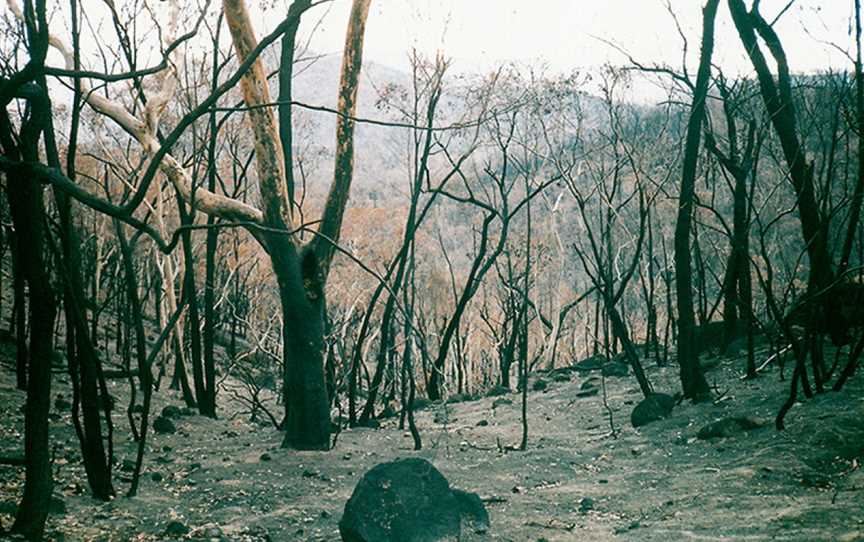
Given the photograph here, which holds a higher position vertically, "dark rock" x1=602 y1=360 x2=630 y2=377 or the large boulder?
"dark rock" x1=602 y1=360 x2=630 y2=377

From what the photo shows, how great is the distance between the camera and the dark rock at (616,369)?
37.5 feet

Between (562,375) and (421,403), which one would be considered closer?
(421,403)

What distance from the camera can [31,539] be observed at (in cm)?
321

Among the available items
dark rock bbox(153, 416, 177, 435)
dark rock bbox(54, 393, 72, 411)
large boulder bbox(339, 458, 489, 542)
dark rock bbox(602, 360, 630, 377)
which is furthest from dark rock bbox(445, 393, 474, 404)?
large boulder bbox(339, 458, 489, 542)

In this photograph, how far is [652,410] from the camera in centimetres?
750

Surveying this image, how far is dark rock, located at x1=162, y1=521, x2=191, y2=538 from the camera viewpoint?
4.04 meters

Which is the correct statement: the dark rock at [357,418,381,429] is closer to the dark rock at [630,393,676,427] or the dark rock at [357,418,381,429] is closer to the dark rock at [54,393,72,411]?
the dark rock at [630,393,676,427]

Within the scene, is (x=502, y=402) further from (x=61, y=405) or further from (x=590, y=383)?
(x=61, y=405)

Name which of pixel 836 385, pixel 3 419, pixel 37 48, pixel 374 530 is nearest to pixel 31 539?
pixel 374 530

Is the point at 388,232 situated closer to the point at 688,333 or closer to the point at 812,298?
the point at 688,333

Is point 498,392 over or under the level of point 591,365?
under

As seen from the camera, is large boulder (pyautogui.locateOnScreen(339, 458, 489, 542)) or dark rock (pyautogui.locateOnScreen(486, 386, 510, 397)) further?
dark rock (pyautogui.locateOnScreen(486, 386, 510, 397))

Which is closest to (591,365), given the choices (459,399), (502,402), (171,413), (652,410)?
(459,399)

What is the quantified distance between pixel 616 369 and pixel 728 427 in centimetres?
571
